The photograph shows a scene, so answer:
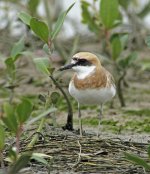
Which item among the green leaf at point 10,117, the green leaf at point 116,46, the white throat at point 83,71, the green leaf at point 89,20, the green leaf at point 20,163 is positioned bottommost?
the green leaf at point 20,163

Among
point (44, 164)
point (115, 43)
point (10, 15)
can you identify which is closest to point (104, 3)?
point (115, 43)

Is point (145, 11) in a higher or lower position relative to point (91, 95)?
higher

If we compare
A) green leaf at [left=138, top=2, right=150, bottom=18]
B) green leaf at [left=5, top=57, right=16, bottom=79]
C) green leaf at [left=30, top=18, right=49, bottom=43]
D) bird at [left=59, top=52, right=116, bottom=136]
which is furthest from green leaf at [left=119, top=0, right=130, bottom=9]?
green leaf at [left=30, top=18, right=49, bottom=43]

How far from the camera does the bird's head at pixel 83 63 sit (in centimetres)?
564

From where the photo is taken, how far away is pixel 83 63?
5.69m

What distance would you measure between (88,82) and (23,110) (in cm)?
159

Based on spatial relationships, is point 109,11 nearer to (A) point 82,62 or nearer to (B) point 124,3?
(A) point 82,62

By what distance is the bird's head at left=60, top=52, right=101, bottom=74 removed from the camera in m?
5.64

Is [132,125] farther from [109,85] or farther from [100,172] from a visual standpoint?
[100,172]

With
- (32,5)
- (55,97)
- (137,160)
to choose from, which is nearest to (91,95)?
(55,97)

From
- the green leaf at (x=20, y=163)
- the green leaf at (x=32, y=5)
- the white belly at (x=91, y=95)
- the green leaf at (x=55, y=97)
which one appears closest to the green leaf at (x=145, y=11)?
the green leaf at (x=32, y=5)

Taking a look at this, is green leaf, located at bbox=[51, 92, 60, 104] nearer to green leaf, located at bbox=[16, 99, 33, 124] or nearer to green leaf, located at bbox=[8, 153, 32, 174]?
green leaf, located at bbox=[16, 99, 33, 124]

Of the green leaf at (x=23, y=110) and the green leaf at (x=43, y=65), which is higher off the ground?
the green leaf at (x=43, y=65)

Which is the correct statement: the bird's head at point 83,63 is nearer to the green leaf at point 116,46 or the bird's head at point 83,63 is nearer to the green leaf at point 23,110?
the green leaf at point 116,46
